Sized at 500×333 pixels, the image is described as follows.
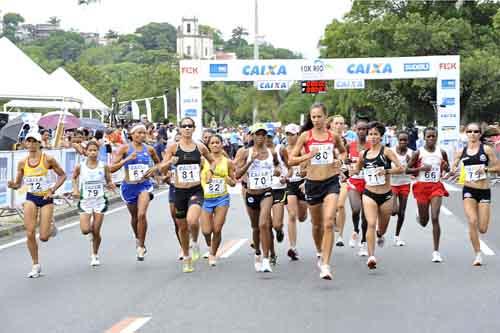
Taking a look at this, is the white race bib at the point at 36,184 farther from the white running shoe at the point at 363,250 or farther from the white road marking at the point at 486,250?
the white road marking at the point at 486,250

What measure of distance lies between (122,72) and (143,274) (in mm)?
138086

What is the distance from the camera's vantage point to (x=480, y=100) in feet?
164

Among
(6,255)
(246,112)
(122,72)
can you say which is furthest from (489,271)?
(122,72)

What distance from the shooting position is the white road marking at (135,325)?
826 centimetres

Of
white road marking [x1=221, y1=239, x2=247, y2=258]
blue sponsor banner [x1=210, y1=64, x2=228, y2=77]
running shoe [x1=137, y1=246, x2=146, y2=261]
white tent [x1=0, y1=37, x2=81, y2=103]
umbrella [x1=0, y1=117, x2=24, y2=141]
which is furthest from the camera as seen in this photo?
blue sponsor banner [x1=210, y1=64, x2=228, y2=77]

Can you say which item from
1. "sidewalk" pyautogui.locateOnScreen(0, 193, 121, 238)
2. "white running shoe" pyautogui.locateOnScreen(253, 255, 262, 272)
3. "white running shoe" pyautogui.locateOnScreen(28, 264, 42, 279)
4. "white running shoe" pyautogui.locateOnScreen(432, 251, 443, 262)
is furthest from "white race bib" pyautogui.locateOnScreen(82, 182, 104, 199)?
"sidewalk" pyautogui.locateOnScreen(0, 193, 121, 238)

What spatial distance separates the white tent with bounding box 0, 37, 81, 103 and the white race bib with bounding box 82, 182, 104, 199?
1582cm

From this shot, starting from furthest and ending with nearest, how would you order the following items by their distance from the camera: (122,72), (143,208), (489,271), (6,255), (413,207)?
1. (122,72)
2. (413,207)
3. (6,255)
4. (143,208)
5. (489,271)

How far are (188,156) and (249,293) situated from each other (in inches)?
95.5

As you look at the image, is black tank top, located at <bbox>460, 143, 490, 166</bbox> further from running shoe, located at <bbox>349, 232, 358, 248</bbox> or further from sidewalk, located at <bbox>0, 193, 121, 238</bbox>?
sidewalk, located at <bbox>0, 193, 121, 238</bbox>

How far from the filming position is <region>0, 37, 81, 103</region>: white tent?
28.2 metres

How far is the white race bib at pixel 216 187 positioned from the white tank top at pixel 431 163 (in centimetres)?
270

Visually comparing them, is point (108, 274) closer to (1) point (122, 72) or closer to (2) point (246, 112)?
(2) point (246, 112)

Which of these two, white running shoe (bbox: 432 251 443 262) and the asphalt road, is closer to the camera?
the asphalt road
